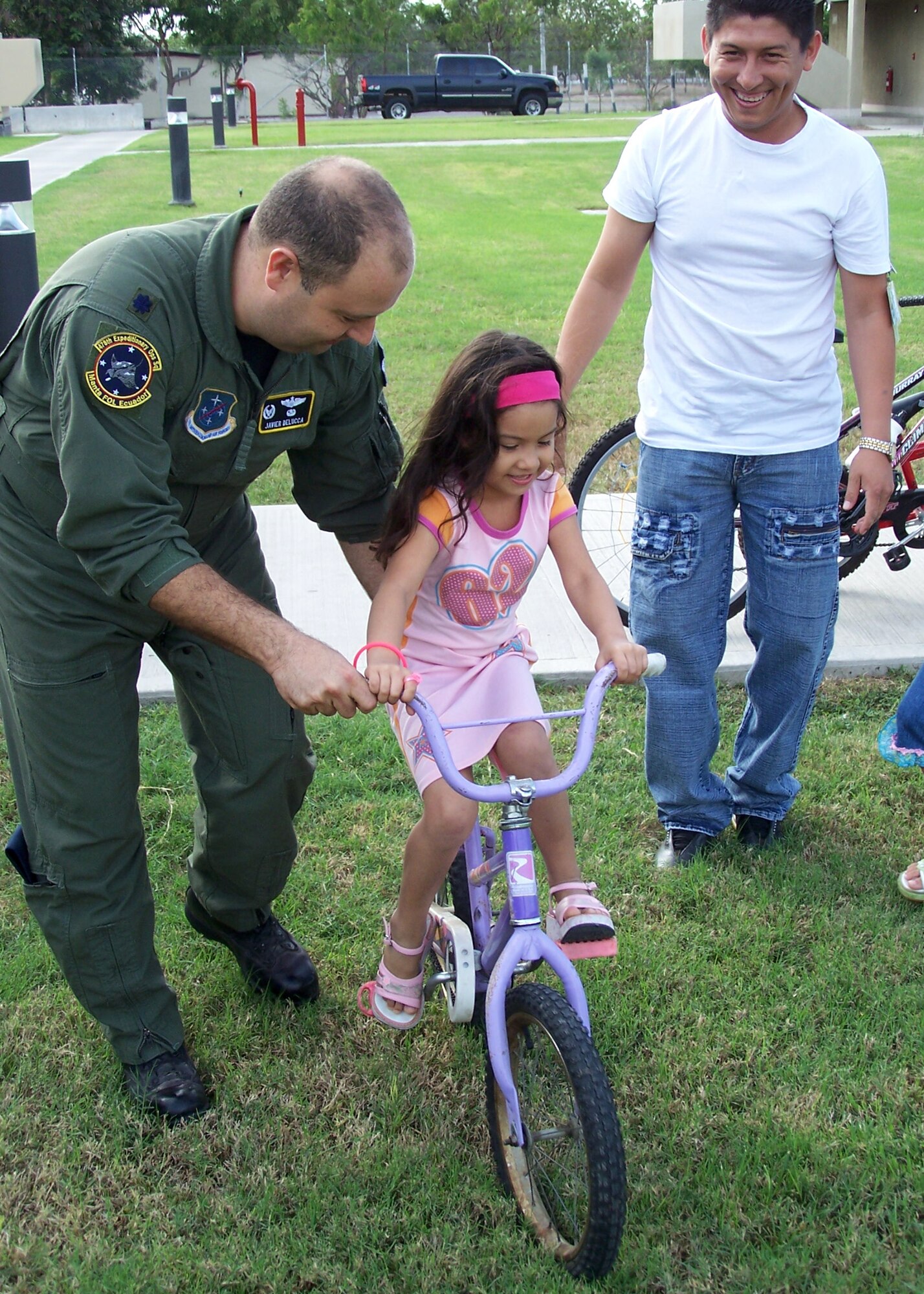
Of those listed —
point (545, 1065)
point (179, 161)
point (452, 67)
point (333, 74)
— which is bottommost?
point (545, 1065)

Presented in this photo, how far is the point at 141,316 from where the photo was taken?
2346 mm

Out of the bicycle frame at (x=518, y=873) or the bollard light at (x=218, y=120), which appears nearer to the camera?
the bicycle frame at (x=518, y=873)

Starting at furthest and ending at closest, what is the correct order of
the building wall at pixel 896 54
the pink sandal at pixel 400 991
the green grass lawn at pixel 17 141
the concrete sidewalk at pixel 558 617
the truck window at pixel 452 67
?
the truck window at pixel 452 67, the building wall at pixel 896 54, the green grass lawn at pixel 17 141, the concrete sidewalk at pixel 558 617, the pink sandal at pixel 400 991

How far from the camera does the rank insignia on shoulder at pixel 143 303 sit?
2342 mm

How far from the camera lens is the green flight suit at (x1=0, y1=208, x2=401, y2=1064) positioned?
7.51 ft

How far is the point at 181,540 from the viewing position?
2352mm

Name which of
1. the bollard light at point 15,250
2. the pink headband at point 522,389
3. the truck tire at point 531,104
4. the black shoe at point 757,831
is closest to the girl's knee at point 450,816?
the pink headband at point 522,389

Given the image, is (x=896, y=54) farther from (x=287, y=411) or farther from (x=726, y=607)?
(x=287, y=411)

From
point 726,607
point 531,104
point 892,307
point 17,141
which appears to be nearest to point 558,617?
point 726,607

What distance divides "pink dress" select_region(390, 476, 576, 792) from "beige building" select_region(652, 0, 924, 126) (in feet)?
97.9

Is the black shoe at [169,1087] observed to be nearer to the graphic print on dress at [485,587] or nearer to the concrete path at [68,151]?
the graphic print on dress at [485,587]

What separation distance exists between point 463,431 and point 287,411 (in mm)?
373

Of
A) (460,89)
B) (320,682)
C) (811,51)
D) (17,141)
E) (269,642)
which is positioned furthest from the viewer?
(460,89)

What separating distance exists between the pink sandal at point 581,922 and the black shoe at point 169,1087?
2.87 ft
